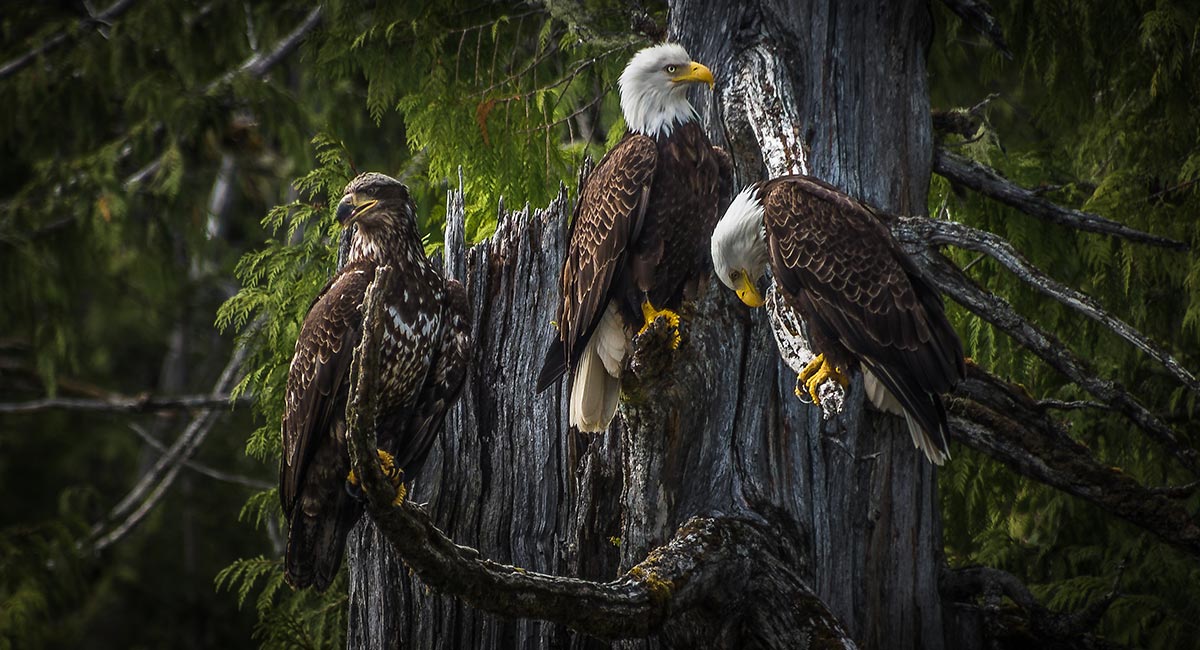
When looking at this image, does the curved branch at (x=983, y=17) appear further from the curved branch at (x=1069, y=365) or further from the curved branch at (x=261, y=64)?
the curved branch at (x=261, y=64)

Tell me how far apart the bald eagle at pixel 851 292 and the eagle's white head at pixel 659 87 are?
1.75 feet

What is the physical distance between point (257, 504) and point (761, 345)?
9.02ft

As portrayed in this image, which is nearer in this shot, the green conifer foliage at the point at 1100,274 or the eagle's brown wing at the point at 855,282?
the eagle's brown wing at the point at 855,282

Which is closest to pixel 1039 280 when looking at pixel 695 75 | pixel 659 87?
pixel 695 75

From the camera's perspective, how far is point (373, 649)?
4508 mm

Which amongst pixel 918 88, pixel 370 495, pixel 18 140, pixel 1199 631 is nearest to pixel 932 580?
pixel 1199 631

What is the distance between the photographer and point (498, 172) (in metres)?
5.09

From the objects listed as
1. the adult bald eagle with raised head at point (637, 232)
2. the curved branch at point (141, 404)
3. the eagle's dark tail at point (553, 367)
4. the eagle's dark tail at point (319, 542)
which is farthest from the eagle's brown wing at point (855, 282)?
the curved branch at point (141, 404)

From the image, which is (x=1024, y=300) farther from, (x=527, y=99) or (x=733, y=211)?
(x=527, y=99)

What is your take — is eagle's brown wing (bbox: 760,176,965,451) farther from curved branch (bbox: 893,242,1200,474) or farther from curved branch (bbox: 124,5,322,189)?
curved branch (bbox: 124,5,322,189)

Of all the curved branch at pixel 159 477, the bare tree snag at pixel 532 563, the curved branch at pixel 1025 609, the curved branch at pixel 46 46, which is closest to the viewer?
the bare tree snag at pixel 532 563

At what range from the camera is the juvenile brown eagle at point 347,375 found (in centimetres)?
437

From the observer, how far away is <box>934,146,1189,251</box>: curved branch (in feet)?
13.7

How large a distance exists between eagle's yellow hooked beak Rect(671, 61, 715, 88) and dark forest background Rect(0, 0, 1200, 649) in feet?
1.31
